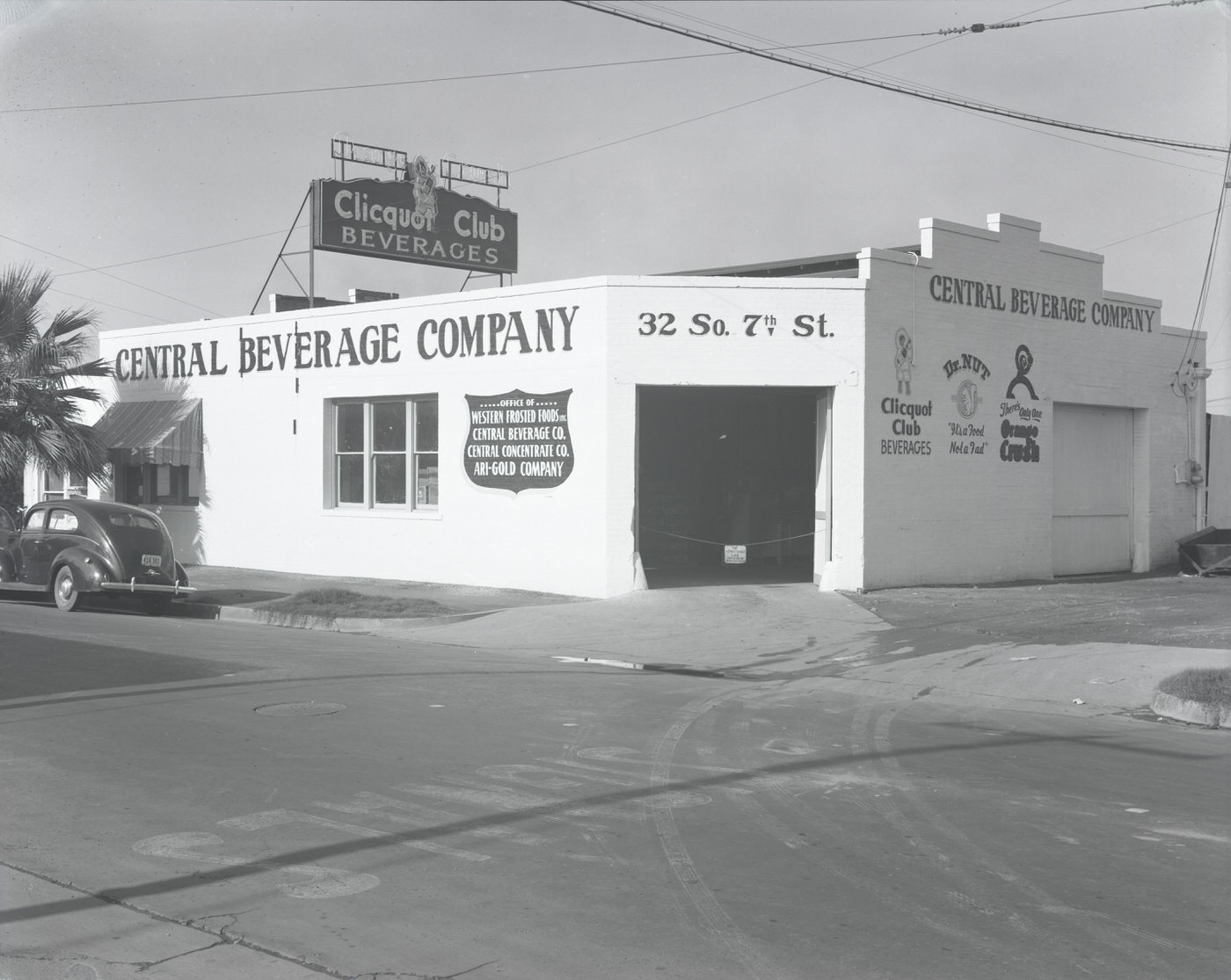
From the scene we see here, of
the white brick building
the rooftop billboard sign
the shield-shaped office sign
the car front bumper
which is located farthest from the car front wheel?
the rooftop billboard sign

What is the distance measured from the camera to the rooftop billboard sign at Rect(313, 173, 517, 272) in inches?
1032

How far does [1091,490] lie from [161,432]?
63.1 feet

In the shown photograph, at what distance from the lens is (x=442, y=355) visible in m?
21.7

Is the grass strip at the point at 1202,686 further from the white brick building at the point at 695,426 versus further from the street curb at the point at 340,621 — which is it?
the street curb at the point at 340,621

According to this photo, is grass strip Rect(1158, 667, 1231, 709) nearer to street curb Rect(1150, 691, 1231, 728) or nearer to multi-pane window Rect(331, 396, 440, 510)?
street curb Rect(1150, 691, 1231, 728)

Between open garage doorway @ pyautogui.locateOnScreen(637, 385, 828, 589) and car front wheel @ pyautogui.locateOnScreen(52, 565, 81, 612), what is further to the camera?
open garage doorway @ pyautogui.locateOnScreen(637, 385, 828, 589)

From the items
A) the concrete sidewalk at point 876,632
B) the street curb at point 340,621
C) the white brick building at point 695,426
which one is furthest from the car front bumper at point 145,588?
the white brick building at point 695,426

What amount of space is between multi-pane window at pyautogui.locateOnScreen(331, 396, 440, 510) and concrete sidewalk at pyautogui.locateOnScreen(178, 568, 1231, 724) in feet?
6.41

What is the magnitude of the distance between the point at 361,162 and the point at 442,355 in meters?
7.71

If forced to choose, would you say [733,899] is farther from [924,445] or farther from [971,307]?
[971,307]

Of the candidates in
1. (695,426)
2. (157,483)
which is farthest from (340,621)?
(157,483)

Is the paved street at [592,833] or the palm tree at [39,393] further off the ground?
the palm tree at [39,393]

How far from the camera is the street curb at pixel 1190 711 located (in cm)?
1009

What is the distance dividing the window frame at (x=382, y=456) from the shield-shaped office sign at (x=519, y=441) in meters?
1.16
